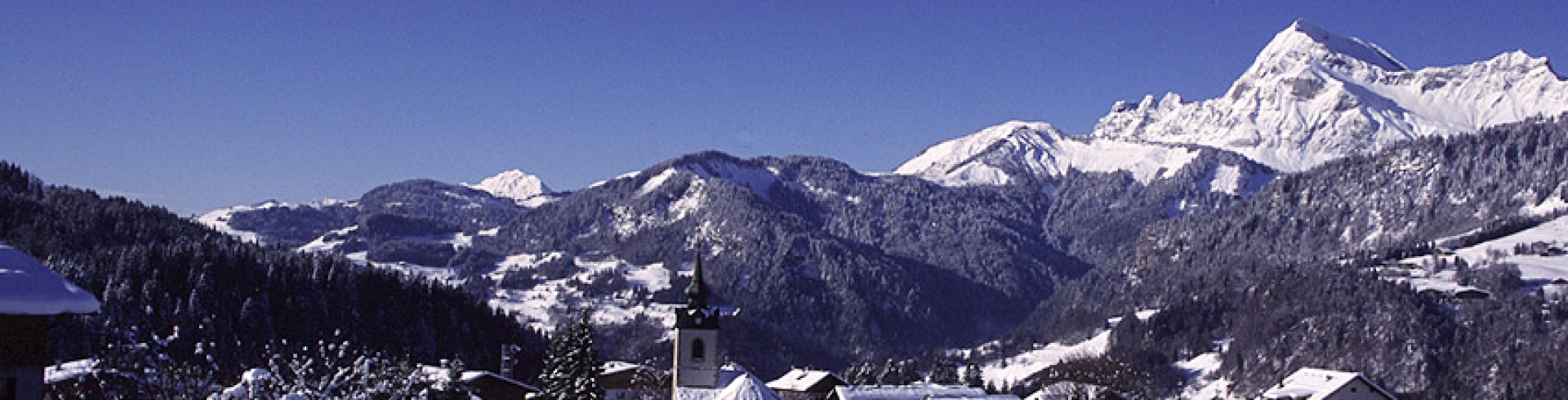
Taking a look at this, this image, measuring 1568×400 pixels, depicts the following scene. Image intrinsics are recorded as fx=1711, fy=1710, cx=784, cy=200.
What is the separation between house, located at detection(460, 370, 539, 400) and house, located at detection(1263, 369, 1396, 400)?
65830 mm

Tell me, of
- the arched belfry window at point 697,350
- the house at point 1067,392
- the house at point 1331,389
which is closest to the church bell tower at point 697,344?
the arched belfry window at point 697,350

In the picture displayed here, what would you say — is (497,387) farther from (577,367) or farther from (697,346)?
(577,367)

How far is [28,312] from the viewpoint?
981 inches

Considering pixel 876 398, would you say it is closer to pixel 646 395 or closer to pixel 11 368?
pixel 646 395

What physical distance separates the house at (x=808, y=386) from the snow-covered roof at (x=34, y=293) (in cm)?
12806

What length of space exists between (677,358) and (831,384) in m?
57.0

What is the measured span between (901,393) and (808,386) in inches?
1342

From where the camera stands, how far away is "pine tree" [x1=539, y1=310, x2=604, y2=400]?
268 feet

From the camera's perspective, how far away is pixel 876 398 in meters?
121

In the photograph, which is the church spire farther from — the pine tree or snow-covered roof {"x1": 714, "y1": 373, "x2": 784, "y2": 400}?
the pine tree

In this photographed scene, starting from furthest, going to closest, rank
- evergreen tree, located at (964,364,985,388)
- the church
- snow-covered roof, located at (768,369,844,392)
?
evergreen tree, located at (964,364,985,388), snow-covered roof, located at (768,369,844,392), the church

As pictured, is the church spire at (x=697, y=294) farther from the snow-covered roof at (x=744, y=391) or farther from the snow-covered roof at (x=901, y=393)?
the snow-covered roof at (x=901, y=393)

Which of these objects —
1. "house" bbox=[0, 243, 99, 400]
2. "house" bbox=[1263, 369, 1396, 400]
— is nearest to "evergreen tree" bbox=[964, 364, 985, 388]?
"house" bbox=[1263, 369, 1396, 400]

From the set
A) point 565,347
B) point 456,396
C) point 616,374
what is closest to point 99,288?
point 616,374
